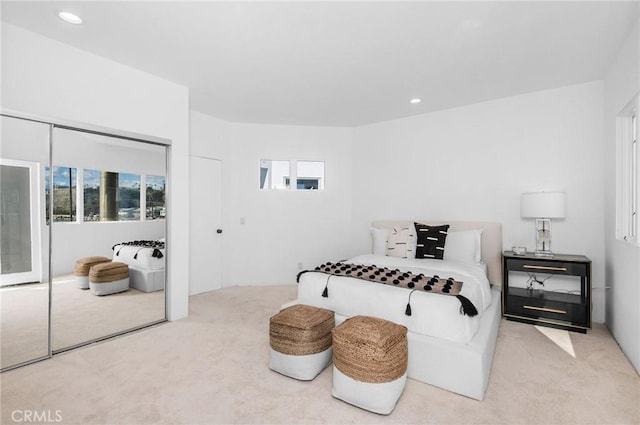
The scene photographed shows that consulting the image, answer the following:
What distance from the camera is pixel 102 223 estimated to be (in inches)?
117

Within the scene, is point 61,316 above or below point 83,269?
below

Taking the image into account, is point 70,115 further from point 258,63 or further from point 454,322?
point 454,322

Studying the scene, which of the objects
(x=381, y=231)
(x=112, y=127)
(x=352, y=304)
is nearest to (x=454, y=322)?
(x=352, y=304)

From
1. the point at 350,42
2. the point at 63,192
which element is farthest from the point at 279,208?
the point at 350,42

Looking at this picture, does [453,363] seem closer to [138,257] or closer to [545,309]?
[545,309]

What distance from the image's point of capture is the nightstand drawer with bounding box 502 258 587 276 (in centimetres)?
314

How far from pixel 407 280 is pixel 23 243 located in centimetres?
322

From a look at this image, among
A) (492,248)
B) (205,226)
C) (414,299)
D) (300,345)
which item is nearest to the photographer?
(300,345)

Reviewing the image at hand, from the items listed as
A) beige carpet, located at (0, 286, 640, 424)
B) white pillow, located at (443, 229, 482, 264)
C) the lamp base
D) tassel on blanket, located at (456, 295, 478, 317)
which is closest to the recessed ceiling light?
beige carpet, located at (0, 286, 640, 424)

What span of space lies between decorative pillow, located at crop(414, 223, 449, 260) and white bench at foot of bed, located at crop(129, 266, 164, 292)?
3.05 metres

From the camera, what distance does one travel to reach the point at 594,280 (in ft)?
11.1

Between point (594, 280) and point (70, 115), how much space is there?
17.9ft
